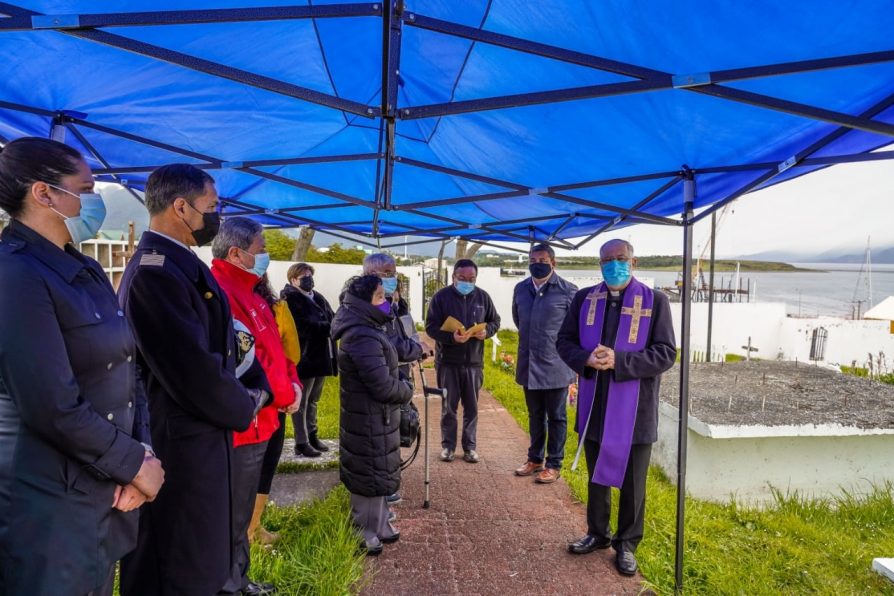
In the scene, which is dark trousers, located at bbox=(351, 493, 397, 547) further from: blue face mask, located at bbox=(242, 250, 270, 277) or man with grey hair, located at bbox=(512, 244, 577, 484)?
man with grey hair, located at bbox=(512, 244, 577, 484)

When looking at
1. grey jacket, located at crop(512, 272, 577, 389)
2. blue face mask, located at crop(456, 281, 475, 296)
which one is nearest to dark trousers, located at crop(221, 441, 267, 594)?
grey jacket, located at crop(512, 272, 577, 389)

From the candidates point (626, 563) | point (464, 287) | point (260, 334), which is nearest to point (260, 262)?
point (260, 334)

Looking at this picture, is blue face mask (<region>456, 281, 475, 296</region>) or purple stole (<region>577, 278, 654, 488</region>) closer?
purple stole (<region>577, 278, 654, 488</region>)

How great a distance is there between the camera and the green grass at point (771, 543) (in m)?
3.14

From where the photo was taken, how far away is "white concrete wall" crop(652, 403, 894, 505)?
4.64 m

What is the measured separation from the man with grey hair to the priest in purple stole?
1.16 metres

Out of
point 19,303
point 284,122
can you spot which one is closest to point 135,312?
point 19,303

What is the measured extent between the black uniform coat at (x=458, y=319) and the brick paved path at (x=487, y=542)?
1016 millimetres

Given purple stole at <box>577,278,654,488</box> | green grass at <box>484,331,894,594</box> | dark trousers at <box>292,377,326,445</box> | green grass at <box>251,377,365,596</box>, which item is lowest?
green grass at <box>484,331,894,594</box>

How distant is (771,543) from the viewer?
146 inches

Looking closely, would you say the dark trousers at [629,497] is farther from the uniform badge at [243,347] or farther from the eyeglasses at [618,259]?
the uniform badge at [243,347]

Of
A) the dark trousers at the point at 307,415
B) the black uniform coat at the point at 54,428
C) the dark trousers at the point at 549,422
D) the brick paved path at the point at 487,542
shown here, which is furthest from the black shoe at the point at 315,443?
the black uniform coat at the point at 54,428

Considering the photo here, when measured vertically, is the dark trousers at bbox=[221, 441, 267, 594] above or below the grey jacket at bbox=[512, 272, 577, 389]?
below

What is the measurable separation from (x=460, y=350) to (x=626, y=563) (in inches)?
91.0
